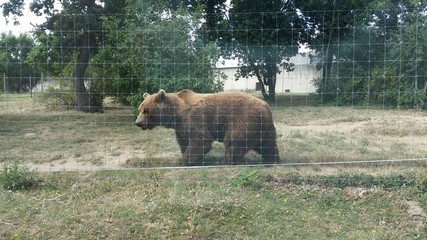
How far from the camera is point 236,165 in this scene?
21.2 ft

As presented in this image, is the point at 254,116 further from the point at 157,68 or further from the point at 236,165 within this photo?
the point at 157,68

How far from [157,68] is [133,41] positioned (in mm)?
1335

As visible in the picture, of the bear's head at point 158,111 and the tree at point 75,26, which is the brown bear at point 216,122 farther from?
the tree at point 75,26

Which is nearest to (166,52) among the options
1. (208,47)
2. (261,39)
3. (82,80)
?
(208,47)

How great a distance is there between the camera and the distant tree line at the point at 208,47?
28.4 ft

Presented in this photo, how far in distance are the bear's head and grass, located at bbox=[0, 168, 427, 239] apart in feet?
2.82

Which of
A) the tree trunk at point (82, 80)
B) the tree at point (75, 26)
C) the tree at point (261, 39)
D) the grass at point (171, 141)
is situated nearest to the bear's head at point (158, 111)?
the grass at point (171, 141)

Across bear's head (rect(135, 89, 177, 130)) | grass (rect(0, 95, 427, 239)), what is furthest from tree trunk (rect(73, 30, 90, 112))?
bear's head (rect(135, 89, 177, 130))

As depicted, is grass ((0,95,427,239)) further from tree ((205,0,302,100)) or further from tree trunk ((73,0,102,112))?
tree trunk ((73,0,102,112))

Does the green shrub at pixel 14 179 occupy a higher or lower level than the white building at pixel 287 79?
lower

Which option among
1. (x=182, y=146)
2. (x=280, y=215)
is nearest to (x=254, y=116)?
(x=182, y=146)

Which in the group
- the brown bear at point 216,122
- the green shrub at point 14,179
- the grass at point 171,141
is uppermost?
the brown bear at point 216,122

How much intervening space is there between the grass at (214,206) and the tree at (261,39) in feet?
8.57

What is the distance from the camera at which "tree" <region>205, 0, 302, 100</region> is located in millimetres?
10641
